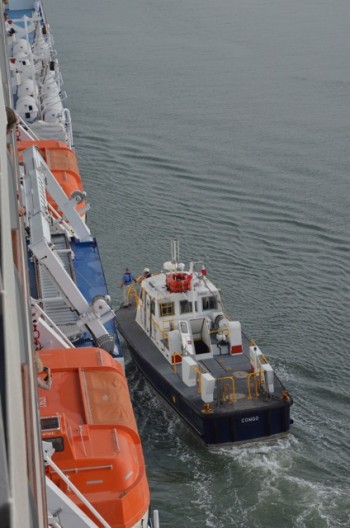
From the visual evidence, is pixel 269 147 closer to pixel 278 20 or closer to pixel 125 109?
pixel 125 109

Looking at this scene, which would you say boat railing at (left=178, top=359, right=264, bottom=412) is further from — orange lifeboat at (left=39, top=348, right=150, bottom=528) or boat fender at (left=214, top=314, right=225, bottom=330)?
orange lifeboat at (left=39, top=348, right=150, bottom=528)

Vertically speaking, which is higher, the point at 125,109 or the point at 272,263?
the point at 125,109

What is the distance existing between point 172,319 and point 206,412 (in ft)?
13.6

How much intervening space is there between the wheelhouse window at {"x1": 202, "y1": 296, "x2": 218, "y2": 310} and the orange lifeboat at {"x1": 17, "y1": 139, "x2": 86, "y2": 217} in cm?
1045

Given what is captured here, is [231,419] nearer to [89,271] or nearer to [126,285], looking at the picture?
[89,271]

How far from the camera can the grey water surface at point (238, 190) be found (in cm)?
2570

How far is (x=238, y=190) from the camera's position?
150 ft

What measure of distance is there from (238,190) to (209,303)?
1691 cm

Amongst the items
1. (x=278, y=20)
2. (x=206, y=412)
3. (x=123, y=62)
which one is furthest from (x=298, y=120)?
(x=206, y=412)

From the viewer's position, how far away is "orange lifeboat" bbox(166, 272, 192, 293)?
2927cm

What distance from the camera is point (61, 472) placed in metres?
16.7

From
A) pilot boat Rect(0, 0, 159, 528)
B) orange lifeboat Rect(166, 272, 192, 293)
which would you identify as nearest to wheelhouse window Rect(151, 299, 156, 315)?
orange lifeboat Rect(166, 272, 192, 293)

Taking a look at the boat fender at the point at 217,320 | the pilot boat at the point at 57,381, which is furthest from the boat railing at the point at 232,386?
the pilot boat at the point at 57,381

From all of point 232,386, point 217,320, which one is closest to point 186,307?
point 217,320
